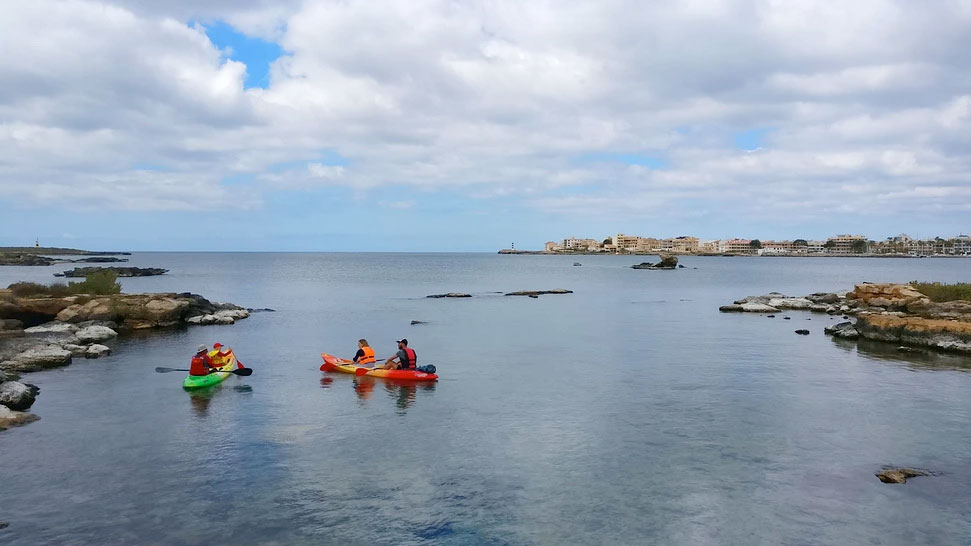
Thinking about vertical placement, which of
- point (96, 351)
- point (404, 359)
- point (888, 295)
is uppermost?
point (888, 295)

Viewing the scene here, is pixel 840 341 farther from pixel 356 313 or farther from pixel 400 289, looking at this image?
pixel 400 289

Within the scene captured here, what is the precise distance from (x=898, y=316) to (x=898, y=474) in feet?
104

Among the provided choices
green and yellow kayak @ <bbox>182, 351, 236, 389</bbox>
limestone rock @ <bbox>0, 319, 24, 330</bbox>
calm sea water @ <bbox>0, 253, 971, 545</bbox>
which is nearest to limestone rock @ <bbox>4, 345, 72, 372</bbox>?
calm sea water @ <bbox>0, 253, 971, 545</bbox>

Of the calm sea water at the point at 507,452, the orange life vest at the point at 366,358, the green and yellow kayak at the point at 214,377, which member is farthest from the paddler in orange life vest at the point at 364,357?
the green and yellow kayak at the point at 214,377

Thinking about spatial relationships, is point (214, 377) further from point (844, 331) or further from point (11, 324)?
point (844, 331)

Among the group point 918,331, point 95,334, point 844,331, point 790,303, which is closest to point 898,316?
point 844,331

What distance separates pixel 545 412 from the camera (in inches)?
911

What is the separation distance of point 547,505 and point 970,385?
A: 72.5 feet

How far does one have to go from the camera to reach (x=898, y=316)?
141 ft

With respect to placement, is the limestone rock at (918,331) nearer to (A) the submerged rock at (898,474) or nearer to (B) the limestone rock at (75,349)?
(A) the submerged rock at (898,474)

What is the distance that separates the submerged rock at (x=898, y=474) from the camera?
16016 mm

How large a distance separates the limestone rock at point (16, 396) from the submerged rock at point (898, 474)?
85.4 ft

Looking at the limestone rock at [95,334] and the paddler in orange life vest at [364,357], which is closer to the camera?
the paddler in orange life vest at [364,357]

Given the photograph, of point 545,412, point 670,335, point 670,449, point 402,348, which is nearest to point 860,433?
point 670,449
